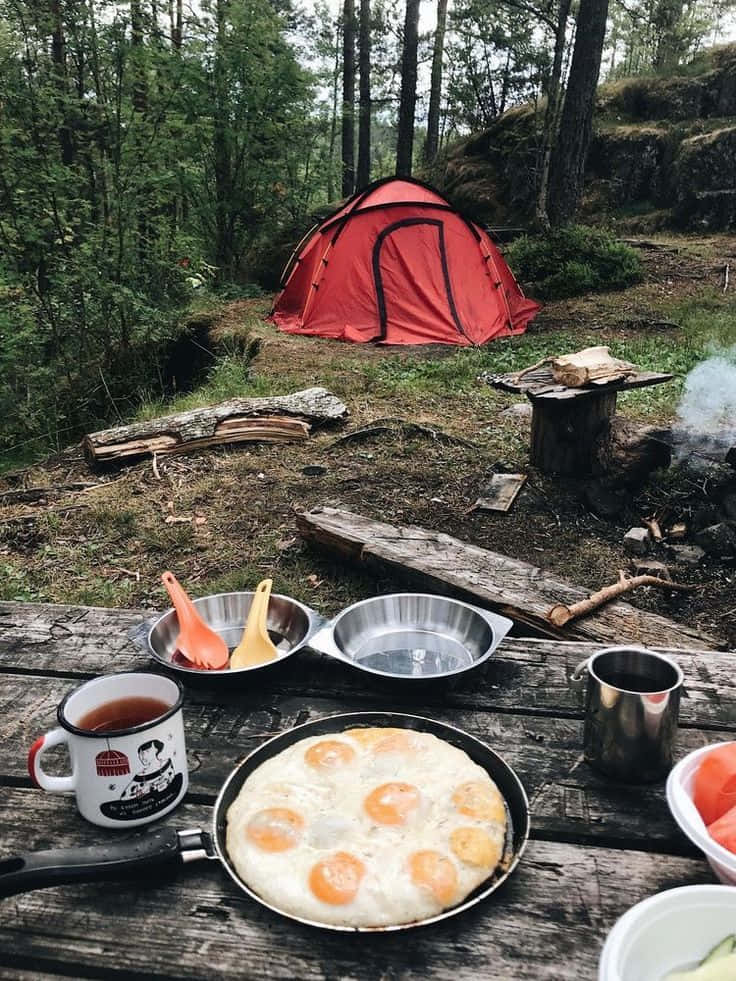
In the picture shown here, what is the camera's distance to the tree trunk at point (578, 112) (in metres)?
9.03

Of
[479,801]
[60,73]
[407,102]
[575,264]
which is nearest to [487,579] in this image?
[479,801]

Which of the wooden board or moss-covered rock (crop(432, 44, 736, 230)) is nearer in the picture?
the wooden board

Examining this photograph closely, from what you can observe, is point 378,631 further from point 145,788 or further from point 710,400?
point 710,400

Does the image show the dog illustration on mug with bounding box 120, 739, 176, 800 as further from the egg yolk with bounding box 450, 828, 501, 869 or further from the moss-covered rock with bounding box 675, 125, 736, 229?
the moss-covered rock with bounding box 675, 125, 736, 229

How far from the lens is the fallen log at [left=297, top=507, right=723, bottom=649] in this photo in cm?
266

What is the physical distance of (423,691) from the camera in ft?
4.59

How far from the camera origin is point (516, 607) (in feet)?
8.84

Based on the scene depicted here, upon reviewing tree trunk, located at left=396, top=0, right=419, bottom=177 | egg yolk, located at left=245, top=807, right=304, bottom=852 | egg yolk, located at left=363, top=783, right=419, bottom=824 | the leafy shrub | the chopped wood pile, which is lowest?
egg yolk, located at left=245, top=807, right=304, bottom=852

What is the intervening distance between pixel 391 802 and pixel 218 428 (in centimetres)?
446

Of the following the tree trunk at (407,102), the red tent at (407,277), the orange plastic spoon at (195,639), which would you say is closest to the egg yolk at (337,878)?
the orange plastic spoon at (195,639)

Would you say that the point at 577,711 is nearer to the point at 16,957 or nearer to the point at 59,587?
the point at 16,957

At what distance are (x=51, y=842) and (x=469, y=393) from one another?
5.71 meters

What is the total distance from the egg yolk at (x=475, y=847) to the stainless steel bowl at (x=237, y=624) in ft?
1.77

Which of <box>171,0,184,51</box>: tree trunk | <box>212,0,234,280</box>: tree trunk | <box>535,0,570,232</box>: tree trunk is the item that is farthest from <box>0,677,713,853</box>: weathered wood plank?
<box>212,0,234,280</box>: tree trunk
